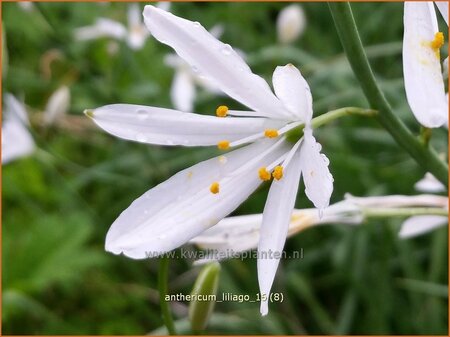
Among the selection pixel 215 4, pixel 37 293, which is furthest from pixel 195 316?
pixel 215 4

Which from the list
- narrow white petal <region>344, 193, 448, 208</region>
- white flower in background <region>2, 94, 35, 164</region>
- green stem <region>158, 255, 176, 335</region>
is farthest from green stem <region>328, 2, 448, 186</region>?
white flower in background <region>2, 94, 35, 164</region>

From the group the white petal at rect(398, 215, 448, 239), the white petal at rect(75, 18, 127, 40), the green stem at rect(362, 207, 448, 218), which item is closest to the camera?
the green stem at rect(362, 207, 448, 218)

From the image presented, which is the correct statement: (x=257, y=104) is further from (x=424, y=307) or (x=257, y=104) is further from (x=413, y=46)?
(x=424, y=307)

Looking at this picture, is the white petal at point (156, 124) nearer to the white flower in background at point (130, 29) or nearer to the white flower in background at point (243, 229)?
the white flower in background at point (243, 229)

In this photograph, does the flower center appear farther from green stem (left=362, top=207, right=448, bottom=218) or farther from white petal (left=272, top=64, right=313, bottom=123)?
green stem (left=362, top=207, right=448, bottom=218)

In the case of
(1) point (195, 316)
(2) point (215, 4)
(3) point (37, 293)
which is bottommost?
(1) point (195, 316)

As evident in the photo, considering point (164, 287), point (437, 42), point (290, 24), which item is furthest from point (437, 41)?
point (290, 24)
